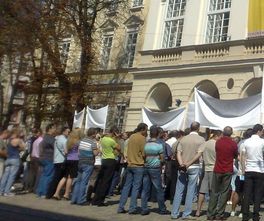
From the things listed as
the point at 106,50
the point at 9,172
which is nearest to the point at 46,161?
the point at 9,172

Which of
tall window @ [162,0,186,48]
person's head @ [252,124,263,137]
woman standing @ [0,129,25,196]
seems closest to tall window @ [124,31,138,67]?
tall window @ [162,0,186,48]

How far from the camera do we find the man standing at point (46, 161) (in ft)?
56.9

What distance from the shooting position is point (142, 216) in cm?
1389

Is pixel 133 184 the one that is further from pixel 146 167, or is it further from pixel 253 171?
pixel 253 171

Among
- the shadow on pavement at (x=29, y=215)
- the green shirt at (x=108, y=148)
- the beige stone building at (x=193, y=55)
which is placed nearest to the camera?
the shadow on pavement at (x=29, y=215)

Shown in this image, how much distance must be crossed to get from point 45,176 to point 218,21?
44.6 ft

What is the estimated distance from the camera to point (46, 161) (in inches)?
686

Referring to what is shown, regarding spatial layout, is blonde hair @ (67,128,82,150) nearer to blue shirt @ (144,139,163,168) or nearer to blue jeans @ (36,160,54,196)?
blue jeans @ (36,160,54,196)

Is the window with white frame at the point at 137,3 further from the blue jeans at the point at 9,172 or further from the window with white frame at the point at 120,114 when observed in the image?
the blue jeans at the point at 9,172

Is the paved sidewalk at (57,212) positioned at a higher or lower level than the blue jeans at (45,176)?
lower

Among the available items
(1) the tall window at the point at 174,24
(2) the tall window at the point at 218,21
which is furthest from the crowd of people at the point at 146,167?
(1) the tall window at the point at 174,24

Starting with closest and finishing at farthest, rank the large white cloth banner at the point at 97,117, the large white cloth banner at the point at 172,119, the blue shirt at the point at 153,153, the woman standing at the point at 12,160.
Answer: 1. the blue shirt at the point at 153,153
2. the woman standing at the point at 12,160
3. the large white cloth banner at the point at 172,119
4. the large white cloth banner at the point at 97,117

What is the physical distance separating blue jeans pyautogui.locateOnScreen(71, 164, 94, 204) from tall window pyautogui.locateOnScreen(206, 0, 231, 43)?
43.5ft

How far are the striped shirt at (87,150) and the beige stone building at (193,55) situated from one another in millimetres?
11115
